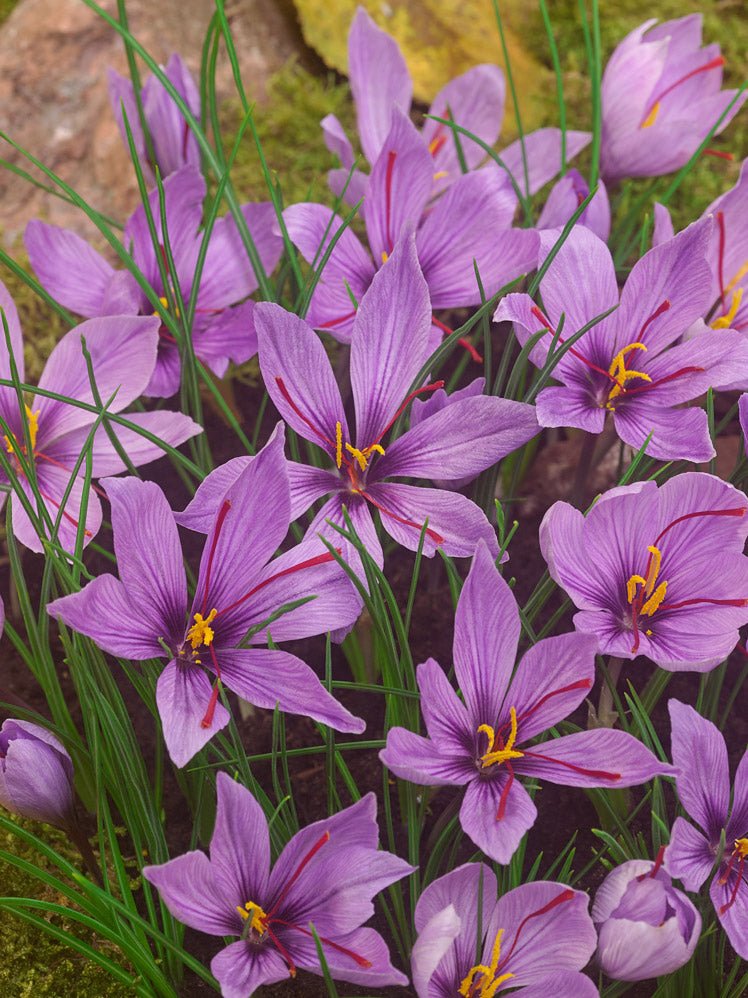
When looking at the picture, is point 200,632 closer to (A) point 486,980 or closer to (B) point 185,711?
(B) point 185,711

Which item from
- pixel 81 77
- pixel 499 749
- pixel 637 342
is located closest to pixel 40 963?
pixel 499 749

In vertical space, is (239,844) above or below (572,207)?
below

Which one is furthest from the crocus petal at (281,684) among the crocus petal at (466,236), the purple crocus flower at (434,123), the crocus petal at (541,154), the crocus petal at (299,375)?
the crocus petal at (541,154)

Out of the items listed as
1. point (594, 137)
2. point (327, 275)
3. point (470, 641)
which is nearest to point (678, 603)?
point (470, 641)

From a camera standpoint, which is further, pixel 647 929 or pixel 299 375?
pixel 299 375

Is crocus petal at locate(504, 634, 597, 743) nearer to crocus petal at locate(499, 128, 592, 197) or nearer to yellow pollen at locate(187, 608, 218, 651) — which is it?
yellow pollen at locate(187, 608, 218, 651)

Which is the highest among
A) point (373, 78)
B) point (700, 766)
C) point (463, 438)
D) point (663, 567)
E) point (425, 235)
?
point (373, 78)

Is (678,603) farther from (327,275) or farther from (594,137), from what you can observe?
(594,137)

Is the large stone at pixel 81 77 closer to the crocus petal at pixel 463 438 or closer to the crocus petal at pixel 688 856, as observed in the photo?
the crocus petal at pixel 463 438
